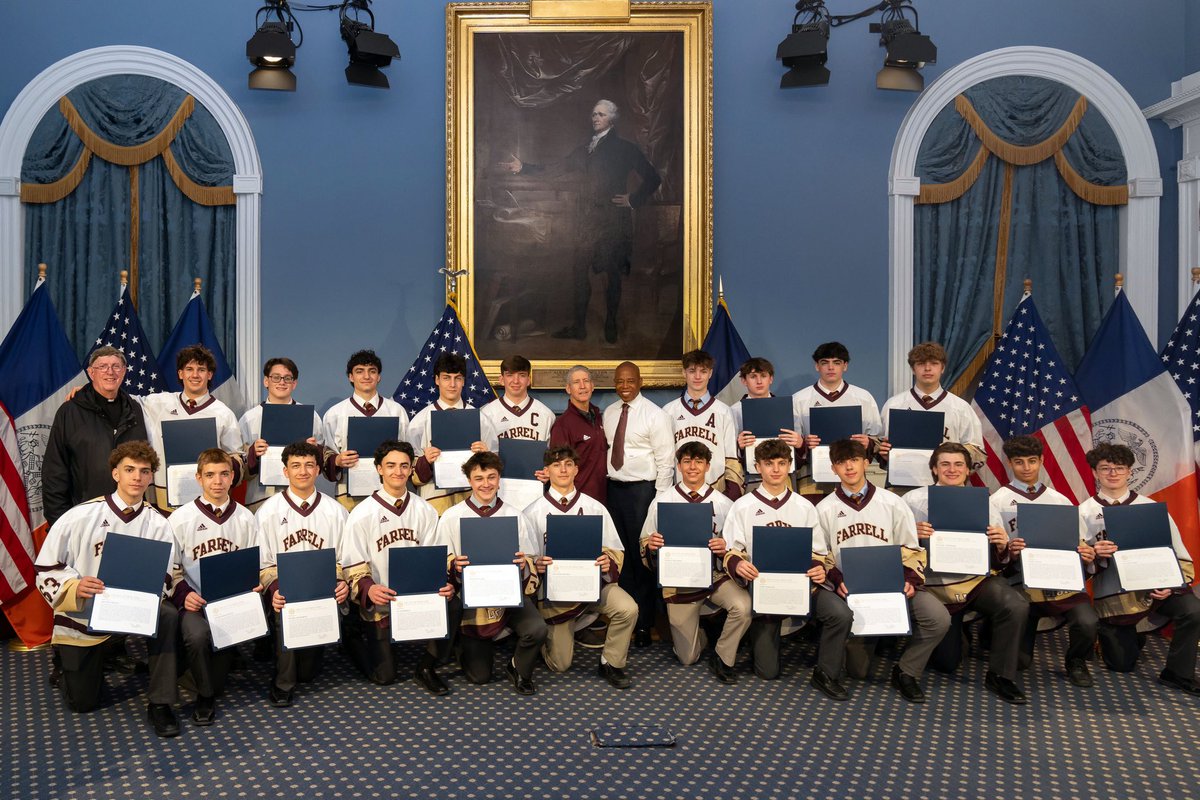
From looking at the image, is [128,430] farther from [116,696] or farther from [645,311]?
[645,311]

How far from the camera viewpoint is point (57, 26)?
8.28m

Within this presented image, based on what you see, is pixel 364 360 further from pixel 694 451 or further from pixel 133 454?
pixel 694 451

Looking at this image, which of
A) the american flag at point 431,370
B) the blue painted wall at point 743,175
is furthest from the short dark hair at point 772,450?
the american flag at point 431,370

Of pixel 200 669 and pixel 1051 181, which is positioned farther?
pixel 1051 181

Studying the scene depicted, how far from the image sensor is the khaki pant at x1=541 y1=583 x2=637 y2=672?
604 cm

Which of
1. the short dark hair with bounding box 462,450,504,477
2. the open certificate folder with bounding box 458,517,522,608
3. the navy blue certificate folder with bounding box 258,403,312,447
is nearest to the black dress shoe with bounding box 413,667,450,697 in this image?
the open certificate folder with bounding box 458,517,522,608

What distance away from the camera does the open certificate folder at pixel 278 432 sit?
6457 mm

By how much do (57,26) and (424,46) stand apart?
2.99m

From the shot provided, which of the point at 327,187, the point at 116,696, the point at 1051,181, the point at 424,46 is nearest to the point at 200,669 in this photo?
the point at 116,696

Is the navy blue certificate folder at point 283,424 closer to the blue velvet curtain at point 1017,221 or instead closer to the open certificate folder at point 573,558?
the open certificate folder at point 573,558

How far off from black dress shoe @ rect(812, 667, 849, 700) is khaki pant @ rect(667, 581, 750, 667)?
0.50m

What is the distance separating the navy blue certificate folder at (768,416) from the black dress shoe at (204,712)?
371 cm

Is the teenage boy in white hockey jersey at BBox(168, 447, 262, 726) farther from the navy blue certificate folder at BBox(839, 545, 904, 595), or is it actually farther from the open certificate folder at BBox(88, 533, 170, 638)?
the navy blue certificate folder at BBox(839, 545, 904, 595)

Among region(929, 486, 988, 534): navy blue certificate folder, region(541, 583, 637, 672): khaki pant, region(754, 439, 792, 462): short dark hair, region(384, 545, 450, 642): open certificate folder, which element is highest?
region(754, 439, 792, 462): short dark hair
